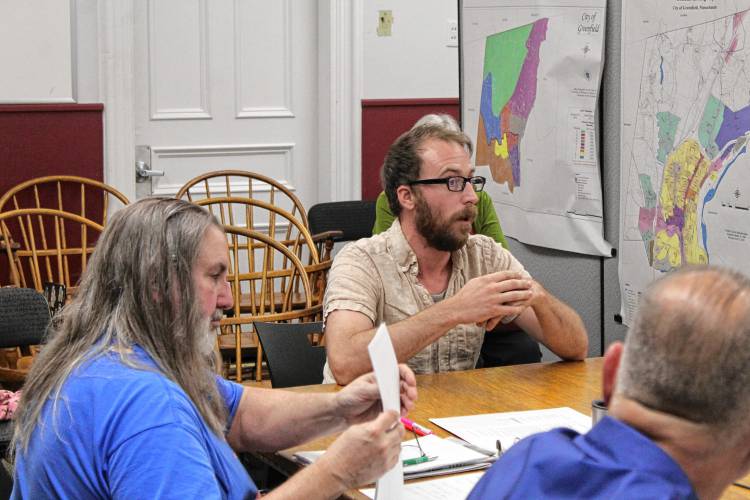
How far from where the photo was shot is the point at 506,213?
4.22 metres

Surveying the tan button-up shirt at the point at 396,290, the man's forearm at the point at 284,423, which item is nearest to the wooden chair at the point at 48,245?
the tan button-up shirt at the point at 396,290

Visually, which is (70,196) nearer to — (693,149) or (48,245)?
(48,245)

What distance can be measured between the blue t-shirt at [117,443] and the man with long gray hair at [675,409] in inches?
26.8

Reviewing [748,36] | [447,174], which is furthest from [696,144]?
[447,174]

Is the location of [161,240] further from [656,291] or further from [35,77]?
[35,77]

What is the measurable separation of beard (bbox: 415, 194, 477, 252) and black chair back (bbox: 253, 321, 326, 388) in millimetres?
389

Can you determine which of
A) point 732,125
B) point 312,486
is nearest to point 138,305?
point 312,486

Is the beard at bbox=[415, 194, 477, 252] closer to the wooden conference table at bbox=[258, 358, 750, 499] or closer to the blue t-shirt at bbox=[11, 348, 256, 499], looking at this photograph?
the wooden conference table at bbox=[258, 358, 750, 499]

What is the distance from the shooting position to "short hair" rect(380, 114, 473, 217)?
9.72 feet

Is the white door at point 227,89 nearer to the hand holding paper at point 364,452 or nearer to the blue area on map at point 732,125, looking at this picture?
the blue area on map at point 732,125

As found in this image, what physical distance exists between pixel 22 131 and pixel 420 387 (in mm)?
3196

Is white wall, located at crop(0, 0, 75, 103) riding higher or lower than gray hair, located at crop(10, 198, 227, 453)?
higher

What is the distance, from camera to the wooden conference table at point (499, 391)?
7.74ft

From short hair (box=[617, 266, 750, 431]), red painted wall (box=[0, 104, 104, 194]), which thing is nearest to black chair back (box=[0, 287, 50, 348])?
red painted wall (box=[0, 104, 104, 194])
